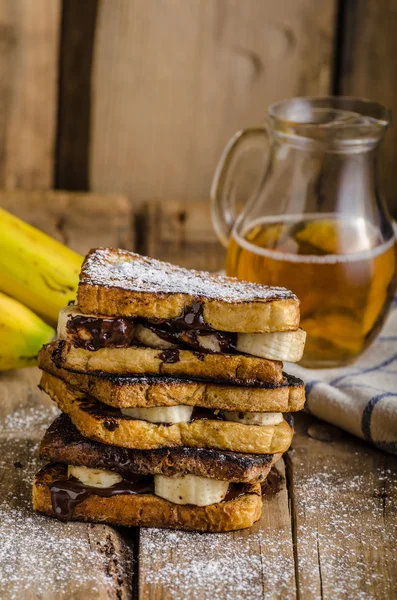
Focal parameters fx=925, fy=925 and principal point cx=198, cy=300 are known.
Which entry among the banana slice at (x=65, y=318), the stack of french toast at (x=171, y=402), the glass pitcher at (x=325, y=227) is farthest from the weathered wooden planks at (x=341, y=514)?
the banana slice at (x=65, y=318)

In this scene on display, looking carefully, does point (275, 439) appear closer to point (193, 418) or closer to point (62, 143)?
point (193, 418)

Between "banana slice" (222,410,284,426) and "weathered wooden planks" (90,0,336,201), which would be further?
"weathered wooden planks" (90,0,336,201)

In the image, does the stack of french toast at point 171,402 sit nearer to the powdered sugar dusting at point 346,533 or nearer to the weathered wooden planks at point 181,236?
the powdered sugar dusting at point 346,533

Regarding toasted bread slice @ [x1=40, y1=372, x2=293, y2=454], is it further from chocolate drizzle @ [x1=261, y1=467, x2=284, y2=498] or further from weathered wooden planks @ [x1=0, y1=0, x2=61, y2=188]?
weathered wooden planks @ [x1=0, y1=0, x2=61, y2=188]

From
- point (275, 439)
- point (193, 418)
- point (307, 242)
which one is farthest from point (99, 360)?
point (307, 242)

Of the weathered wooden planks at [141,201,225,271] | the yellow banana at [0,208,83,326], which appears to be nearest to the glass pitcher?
the yellow banana at [0,208,83,326]

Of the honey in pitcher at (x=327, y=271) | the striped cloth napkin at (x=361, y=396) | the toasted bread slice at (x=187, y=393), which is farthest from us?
the honey in pitcher at (x=327, y=271)
